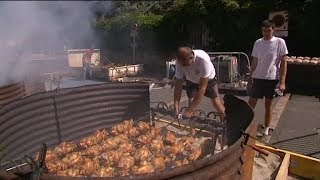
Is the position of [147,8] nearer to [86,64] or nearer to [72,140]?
[86,64]

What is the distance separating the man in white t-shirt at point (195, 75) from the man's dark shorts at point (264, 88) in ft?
2.17

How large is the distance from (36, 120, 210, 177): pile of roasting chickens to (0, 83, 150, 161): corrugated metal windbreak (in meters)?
0.24

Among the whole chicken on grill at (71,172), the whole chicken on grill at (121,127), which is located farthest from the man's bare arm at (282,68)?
the whole chicken on grill at (71,172)

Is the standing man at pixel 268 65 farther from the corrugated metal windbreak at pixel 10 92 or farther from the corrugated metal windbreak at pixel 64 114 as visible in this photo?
the corrugated metal windbreak at pixel 10 92

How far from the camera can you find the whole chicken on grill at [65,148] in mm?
4863

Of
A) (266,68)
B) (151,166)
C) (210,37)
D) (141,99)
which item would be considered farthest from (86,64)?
(151,166)

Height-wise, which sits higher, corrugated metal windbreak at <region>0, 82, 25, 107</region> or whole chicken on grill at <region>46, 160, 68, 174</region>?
corrugated metal windbreak at <region>0, 82, 25, 107</region>

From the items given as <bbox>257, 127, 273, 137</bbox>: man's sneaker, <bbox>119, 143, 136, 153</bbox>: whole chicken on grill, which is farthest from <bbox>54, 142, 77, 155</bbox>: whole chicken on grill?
<bbox>257, 127, 273, 137</bbox>: man's sneaker

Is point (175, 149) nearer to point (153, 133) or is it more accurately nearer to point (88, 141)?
point (153, 133)

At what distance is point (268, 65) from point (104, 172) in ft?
10.9

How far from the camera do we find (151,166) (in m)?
4.13

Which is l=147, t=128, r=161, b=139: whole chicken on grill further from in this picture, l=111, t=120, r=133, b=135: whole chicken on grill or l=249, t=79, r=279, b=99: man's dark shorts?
l=249, t=79, r=279, b=99: man's dark shorts

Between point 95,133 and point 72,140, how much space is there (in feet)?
1.26

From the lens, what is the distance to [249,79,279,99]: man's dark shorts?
19.5 ft
